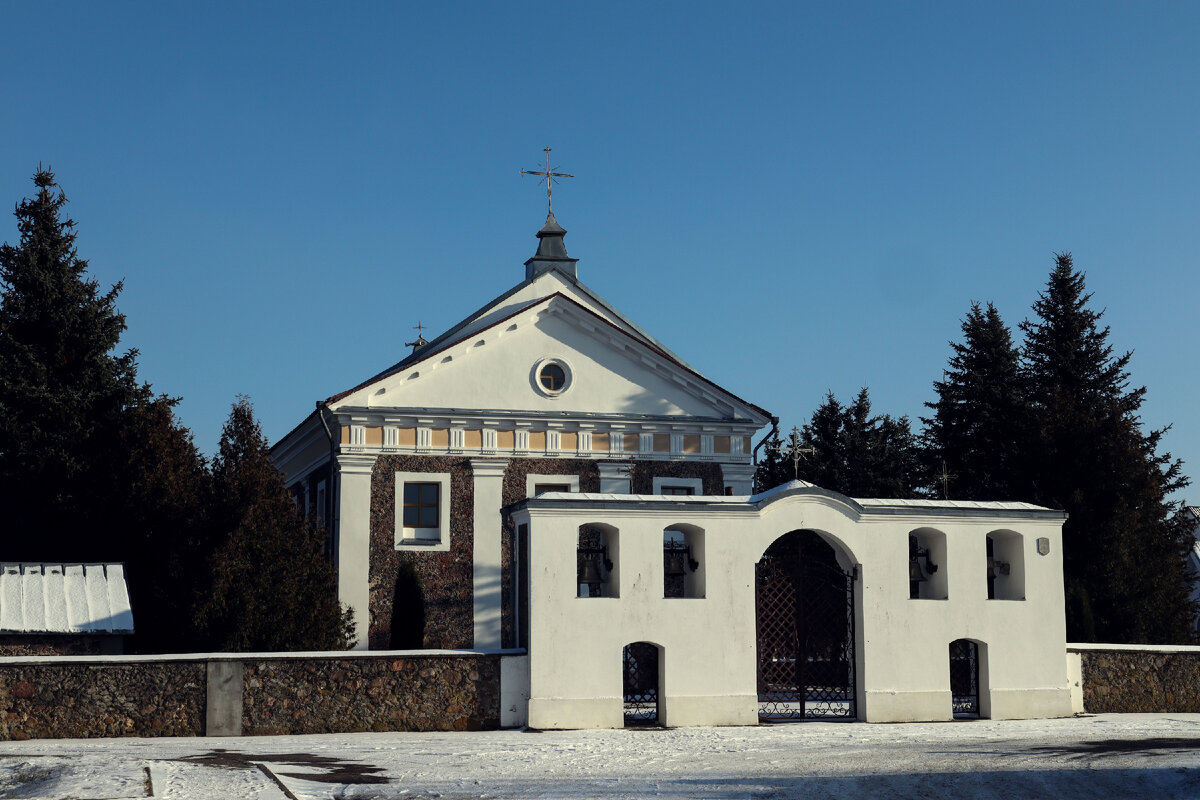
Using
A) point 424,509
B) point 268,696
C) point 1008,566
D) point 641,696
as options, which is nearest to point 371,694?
point 268,696

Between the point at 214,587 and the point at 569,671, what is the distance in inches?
246

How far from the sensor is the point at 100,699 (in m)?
17.9

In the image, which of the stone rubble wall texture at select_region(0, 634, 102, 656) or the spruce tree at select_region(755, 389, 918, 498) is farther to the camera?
the spruce tree at select_region(755, 389, 918, 498)

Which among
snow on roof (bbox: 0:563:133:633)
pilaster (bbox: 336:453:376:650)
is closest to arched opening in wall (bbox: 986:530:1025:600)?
pilaster (bbox: 336:453:376:650)

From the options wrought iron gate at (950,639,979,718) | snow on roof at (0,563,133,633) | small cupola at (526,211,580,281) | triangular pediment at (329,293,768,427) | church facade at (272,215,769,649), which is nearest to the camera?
snow on roof at (0,563,133,633)

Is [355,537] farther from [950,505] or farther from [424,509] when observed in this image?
[950,505]

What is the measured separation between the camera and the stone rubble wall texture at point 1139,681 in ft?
72.3

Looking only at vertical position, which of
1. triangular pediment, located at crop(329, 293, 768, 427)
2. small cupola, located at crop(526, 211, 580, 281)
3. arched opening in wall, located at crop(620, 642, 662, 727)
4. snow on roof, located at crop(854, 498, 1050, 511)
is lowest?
arched opening in wall, located at crop(620, 642, 662, 727)

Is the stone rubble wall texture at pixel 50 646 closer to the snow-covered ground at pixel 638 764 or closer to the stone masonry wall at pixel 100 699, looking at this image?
the stone masonry wall at pixel 100 699

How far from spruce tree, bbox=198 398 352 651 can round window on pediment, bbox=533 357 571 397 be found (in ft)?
24.2

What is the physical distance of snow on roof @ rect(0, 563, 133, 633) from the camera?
19.4m

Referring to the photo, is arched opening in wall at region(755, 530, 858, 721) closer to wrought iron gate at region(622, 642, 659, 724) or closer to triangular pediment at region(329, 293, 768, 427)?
wrought iron gate at region(622, 642, 659, 724)

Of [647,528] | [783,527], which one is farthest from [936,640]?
[647,528]

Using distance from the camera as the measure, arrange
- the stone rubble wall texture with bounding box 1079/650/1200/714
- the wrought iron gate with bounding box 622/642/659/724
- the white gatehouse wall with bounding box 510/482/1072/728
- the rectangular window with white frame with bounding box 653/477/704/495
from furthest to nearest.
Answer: the rectangular window with white frame with bounding box 653/477/704/495, the stone rubble wall texture with bounding box 1079/650/1200/714, the wrought iron gate with bounding box 622/642/659/724, the white gatehouse wall with bounding box 510/482/1072/728
